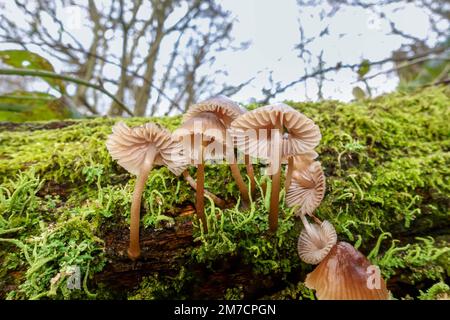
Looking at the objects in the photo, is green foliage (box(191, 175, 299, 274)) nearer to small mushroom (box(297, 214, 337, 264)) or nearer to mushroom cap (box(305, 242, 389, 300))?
small mushroom (box(297, 214, 337, 264))

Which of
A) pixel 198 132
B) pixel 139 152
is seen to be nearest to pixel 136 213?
pixel 139 152

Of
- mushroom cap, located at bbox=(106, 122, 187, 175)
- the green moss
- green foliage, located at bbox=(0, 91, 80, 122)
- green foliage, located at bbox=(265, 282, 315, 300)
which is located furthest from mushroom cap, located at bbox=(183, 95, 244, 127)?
green foliage, located at bbox=(0, 91, 80, 122)

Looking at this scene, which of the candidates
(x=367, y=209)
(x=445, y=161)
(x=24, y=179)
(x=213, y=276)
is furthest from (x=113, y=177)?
(x=445, y=161)

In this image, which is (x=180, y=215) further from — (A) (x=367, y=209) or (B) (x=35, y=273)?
(A) (x=367, y=209)

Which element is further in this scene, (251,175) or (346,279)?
(251,175)

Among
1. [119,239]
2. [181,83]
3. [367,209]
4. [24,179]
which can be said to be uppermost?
[181,83]

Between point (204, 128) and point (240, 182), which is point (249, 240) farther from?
point (204, 128)
